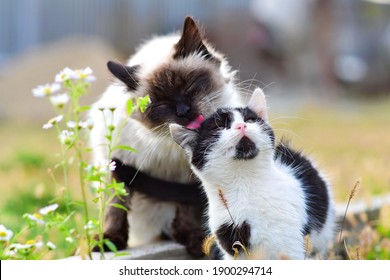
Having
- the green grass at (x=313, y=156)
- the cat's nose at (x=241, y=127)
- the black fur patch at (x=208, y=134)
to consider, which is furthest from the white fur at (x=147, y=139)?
the cat's nose at (x=241, y=127)

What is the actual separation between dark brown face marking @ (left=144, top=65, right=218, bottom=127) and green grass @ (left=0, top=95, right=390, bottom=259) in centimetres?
34

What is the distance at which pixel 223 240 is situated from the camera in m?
2.38

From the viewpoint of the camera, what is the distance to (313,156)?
302cm

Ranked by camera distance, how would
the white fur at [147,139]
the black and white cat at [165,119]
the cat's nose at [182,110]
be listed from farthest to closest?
the white fur at [147,139] → the black and white cat at [165,119] → the cat's nose at [182,110]

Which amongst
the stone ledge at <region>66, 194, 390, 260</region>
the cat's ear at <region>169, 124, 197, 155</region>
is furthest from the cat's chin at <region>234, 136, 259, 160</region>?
the stone ledge at <region>66, 194, 390, 260</region>

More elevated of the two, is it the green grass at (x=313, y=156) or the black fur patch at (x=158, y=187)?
the green grass at (x=313, y=156)

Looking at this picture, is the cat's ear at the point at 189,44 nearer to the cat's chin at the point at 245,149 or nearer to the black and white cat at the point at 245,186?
the black and white cat at the point at 245,186

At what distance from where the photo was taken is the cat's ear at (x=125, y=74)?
9.92ft

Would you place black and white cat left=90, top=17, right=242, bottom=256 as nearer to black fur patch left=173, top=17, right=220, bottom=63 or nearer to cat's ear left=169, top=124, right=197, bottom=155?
black fur patch left=173, top=17, right=220, bottom=63

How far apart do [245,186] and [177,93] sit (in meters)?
0.77

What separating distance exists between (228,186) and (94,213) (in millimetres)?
1947

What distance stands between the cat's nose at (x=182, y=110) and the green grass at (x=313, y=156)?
363 mm
